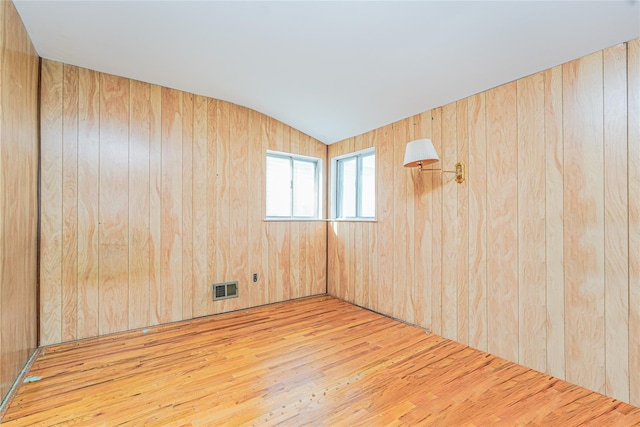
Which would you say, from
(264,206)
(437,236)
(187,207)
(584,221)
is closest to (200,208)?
(187,207)

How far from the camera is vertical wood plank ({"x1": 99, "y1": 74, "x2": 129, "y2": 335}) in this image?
263cm

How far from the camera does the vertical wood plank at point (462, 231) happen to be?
2.50 m

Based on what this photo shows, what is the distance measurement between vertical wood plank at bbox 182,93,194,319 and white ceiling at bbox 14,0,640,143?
296 millimetres

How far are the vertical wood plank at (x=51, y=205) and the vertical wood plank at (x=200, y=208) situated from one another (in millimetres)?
1063

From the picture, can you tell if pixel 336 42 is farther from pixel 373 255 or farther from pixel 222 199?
pixel 373 255

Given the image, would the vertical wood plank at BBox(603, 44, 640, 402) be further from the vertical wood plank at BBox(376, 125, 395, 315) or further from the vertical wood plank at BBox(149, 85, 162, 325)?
the vertical wood plank at BBox(149, 85, 162, 325)

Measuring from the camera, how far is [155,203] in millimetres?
2879

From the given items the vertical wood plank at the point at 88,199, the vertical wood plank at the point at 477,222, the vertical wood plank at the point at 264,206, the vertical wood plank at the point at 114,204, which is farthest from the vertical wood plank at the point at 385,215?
the vertical wood plank at the point at 88,199

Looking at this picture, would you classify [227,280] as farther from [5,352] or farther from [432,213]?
[432,213]

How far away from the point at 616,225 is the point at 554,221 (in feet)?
1.00

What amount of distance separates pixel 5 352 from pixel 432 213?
313cm

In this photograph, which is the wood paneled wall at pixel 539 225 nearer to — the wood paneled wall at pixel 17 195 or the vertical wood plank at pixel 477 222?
the vertical wood plank at pixel 477 222

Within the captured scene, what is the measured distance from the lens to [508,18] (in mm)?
1654

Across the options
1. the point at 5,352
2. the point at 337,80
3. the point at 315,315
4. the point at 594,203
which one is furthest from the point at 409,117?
the point at 5,352
